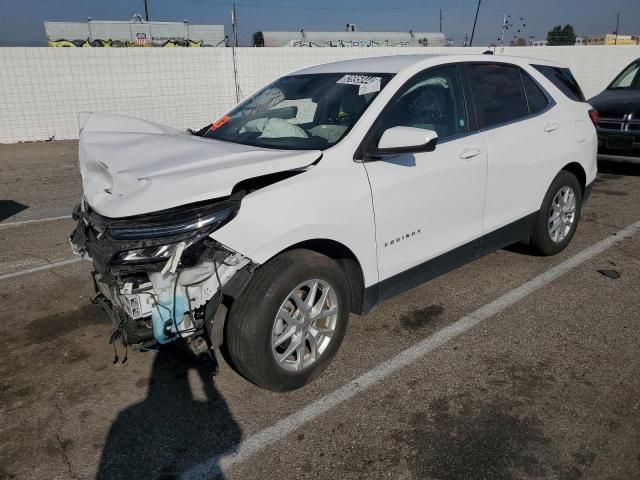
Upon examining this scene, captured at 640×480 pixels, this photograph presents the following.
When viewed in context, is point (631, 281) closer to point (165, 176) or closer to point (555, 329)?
point (555, 329)

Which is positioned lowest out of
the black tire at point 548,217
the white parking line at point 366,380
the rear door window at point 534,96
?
the white parking line at point 366,380

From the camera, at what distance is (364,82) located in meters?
3.58

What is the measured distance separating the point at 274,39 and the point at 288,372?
3058 cm

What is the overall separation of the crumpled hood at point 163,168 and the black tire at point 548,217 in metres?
2.56

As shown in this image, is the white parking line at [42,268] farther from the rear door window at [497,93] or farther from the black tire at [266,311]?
the rear door window at [497,93]

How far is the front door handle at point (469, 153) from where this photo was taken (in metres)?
3.73

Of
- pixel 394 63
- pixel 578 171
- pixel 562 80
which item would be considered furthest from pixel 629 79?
pixel 394 63

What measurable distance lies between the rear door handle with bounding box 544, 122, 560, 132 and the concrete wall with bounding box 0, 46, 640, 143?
1350 centimetres

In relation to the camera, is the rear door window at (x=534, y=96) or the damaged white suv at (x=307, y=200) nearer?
A: the damaged white suv at (x=307, y=200)

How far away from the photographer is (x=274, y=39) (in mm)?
30781

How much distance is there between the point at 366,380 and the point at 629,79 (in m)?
8.71

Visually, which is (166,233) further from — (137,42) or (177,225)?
(137,42)

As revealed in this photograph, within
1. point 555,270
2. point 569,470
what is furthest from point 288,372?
point 555,270

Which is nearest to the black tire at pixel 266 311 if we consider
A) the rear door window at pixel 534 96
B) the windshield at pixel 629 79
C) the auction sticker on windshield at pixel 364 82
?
the auction sticker on windshield at pixel 364 82
